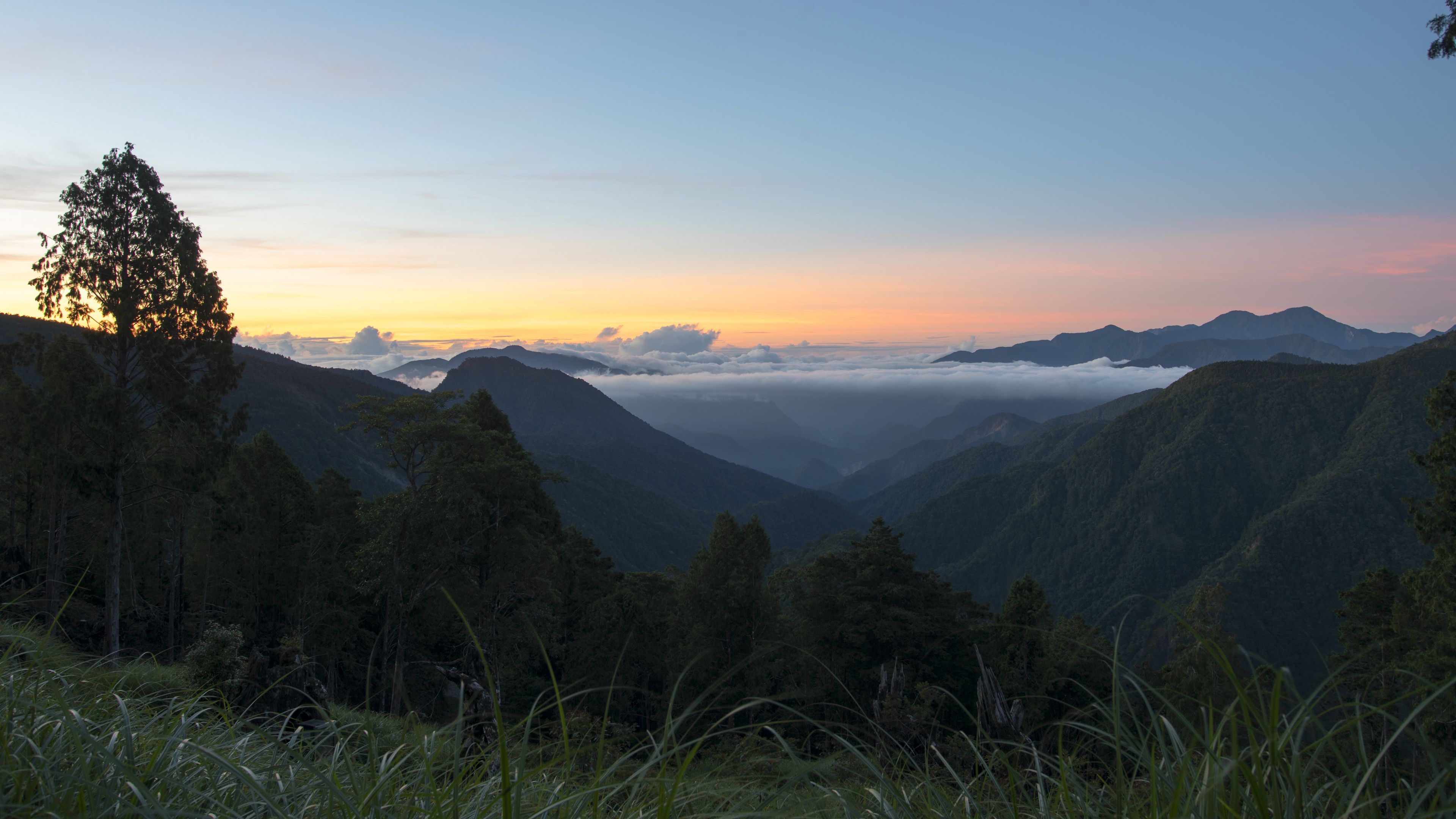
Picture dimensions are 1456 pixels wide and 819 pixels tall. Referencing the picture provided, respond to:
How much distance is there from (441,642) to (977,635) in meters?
21.3

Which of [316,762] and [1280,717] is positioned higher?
[1280,717]

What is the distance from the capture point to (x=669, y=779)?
10.7ft

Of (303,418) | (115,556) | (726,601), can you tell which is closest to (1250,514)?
(726,601)

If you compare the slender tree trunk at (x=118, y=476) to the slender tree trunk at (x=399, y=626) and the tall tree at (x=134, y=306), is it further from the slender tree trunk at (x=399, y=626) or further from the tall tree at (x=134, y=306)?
the slender tree trunk at (x=399, y=626)

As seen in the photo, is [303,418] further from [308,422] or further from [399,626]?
[399,626]

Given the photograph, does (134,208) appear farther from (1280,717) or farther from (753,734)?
(1280,717)

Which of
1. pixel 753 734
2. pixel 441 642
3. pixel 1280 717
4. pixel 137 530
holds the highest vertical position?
pixel 1280 717

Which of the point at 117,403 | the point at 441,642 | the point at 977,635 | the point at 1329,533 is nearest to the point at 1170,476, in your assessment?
the point at 1329,533

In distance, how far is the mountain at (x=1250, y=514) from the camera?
396ft

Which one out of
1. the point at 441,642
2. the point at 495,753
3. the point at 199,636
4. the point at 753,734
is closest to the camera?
the point at 753,734

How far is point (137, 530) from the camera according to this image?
27.2 meters

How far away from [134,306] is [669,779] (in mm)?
19421

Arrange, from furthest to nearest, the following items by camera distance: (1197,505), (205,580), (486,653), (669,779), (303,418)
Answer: (1197,505)
(303,418)
(205,580)
(486,653)
(669,779)

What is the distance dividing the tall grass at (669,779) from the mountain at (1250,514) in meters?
128
